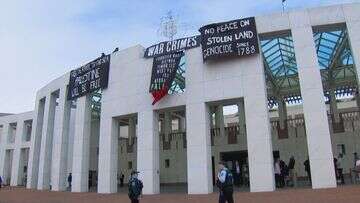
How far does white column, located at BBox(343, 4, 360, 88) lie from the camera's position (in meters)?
19.6

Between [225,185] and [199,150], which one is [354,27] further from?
[225,185]

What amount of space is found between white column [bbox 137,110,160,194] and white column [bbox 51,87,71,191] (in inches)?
346

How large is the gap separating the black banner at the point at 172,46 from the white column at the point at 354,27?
776cm

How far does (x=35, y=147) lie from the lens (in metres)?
34.5

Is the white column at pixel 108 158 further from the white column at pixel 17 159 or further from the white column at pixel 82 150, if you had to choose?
the white column at pixel 17 159

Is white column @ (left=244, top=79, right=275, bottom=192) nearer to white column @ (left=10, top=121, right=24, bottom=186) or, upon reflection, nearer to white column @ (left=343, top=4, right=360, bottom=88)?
white column @ (left=343, top=4, right=360, bottom=88)

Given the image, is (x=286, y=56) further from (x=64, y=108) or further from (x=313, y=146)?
(x=64, y=108)

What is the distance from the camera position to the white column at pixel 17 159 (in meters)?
44.7

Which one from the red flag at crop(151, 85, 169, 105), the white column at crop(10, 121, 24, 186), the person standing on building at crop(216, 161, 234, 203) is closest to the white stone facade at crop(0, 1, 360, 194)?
the red flag at crop(151, 85, 169, 105)

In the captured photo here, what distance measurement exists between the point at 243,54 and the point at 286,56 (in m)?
8.42

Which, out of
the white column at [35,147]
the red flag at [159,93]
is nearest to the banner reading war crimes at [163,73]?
the red flag at [159,93]

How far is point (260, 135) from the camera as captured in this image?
779 inches

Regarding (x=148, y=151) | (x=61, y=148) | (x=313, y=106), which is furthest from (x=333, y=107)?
(x=61, y=148)

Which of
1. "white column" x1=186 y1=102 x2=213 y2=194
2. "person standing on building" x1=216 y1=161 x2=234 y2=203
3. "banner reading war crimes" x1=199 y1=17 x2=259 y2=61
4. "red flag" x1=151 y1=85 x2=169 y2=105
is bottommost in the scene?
"person standing on building" x1=216 y1=161 x2=234 y2=203
